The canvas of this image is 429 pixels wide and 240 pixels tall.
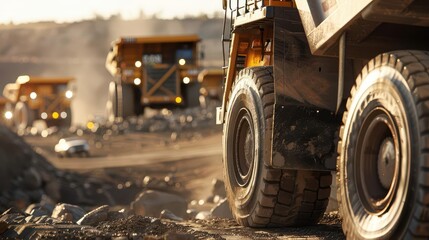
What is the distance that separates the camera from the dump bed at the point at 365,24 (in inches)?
223

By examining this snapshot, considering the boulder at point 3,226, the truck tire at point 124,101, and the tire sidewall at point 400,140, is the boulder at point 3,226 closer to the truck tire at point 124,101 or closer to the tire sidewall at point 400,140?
the tire sidewall at point 400,140

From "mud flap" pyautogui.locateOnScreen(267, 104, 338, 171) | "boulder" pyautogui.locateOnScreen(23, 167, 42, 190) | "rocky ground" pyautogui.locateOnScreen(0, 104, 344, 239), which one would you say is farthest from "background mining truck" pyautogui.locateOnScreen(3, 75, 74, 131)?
"mud flap" pyautogui.locateOnScreen(267, 104, 338, 171)

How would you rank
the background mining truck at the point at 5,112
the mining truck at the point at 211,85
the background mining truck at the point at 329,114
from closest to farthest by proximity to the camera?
the background mining truck at the point at 329,114
the mining truck at the point at 211,85
the background mining truck at the point at 5,112

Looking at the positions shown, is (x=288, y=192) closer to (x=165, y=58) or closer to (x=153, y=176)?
(x=153, y=176)

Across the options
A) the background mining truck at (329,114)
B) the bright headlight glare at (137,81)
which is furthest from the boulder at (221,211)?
the bright headlight glare at (137,81)

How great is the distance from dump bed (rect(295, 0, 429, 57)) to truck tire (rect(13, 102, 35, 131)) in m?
37.9

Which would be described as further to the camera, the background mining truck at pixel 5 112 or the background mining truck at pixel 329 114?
the background mining truck at pixel 5 112

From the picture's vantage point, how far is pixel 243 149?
8523 mm

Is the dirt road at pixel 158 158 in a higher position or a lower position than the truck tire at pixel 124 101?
lower

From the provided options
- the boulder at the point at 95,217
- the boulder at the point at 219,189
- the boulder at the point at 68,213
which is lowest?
the boulder at the point at 219,189

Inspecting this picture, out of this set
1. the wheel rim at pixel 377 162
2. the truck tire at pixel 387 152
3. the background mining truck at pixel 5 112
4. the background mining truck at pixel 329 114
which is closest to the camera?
the truck tire at pixel 387 152

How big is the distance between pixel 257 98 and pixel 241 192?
91cm

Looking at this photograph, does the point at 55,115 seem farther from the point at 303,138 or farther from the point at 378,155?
the point at 378,155

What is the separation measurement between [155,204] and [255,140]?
4108 mm
